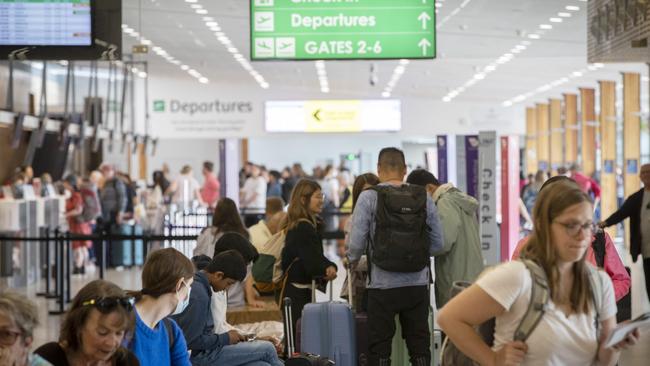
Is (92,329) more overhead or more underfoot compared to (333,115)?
more underfoot

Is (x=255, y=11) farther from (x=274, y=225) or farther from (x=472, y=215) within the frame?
(x=472, y=215)

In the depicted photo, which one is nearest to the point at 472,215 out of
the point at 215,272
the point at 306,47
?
the point at 215,272

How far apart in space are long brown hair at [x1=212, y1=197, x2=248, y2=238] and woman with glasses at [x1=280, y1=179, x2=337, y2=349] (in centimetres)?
82

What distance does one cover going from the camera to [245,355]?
20.3 ft

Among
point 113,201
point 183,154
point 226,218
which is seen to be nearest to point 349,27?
point 226,218

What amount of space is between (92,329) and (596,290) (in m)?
1.54

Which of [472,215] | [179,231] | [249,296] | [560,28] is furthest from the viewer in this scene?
[560,28]

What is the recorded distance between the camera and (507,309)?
3.30 metres

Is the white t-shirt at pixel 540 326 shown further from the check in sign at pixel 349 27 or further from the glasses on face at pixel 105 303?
the check in sign at pixel 349 27

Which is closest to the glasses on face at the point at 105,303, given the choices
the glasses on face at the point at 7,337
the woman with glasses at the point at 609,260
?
the glasses on face at the point at 7,337

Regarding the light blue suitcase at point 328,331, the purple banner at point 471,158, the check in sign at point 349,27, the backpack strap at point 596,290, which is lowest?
the light blue suitcase at point 328,331

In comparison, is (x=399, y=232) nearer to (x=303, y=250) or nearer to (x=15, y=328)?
(x=303, y=250)

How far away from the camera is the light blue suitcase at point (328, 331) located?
7.21 meters

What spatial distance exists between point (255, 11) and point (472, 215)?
3.98m
